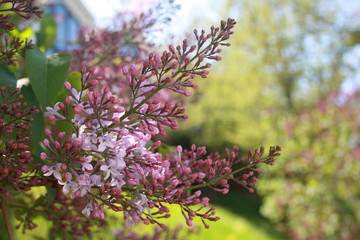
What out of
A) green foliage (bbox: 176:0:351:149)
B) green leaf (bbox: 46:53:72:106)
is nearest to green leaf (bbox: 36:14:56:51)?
green leaf (bbox: 46:53:72:106)

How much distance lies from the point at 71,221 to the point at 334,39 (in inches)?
552

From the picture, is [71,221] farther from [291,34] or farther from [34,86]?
[291,34]

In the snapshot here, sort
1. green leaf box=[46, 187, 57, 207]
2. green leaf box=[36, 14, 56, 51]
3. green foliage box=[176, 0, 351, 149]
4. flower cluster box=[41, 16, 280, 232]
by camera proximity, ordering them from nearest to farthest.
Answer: flower cluster box=[41, 16, 280, 232] < green leaf box=[46, 187, 57, 207] < green leaf box=[36, 14, 56, 51] < green foliage box=[176, 0, 351, 149]

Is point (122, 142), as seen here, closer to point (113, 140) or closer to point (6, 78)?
point (113, 140)

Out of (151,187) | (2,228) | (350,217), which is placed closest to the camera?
(151,187)

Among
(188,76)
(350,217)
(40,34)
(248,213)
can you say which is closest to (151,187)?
(188,76)

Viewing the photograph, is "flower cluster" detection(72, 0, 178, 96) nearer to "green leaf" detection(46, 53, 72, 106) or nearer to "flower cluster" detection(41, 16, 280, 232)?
"green leaf" detection(46, 53, 72, 106)

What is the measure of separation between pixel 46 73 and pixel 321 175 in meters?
5.07

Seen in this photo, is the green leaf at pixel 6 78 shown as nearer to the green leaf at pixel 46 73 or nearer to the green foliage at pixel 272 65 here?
the green leaf at pixel 46 73

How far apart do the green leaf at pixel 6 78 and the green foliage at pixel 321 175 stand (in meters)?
5.03

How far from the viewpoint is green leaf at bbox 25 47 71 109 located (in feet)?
2.51

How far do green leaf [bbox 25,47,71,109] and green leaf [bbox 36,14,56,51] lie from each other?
590 mm

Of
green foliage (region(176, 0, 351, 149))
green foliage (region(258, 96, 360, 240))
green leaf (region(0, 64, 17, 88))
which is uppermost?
green foliage (region(176, 0, 351, 149))

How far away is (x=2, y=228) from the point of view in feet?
4.71
